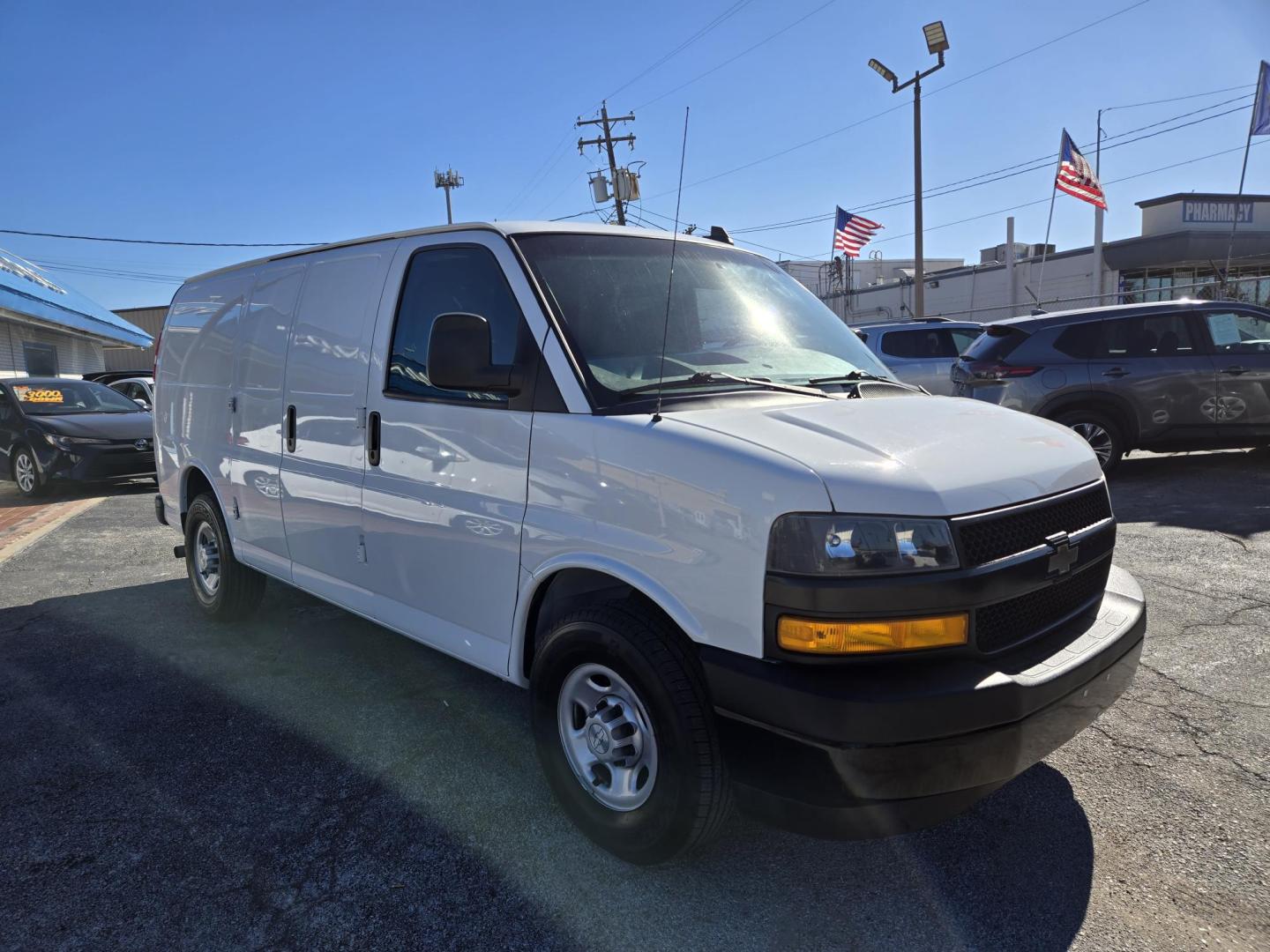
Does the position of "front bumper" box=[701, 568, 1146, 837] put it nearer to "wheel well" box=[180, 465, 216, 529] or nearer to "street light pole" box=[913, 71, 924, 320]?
"wheel well" box=[180, 465, 216, 529]

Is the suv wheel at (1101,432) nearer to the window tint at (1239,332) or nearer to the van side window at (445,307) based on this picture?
the window tint at (1239,332)

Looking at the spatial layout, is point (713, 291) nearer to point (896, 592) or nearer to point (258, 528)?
point (896, 592)

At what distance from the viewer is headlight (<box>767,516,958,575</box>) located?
7.09 ft

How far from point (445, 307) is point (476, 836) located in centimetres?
194

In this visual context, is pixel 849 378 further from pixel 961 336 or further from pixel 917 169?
pixel 917 169

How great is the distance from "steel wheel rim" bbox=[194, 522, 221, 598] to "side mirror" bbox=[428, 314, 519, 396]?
10.1 feet

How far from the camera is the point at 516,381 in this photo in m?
2.90

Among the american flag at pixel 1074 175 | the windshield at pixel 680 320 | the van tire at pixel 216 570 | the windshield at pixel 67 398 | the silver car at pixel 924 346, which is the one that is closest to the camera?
the windshield at pixel 680 320

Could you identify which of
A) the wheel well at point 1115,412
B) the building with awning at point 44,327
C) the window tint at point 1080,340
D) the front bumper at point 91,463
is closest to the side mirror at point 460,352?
the wheel well at point 1115,412

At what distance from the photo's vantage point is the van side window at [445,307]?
122 inches

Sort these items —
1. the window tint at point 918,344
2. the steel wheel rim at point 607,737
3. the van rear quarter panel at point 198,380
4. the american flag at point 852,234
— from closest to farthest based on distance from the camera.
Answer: the steel wheel rim at point 607,737 < the van rear quarter panel at point 198,380 < the window tint at point 918,344 < the american flag at point 852,234

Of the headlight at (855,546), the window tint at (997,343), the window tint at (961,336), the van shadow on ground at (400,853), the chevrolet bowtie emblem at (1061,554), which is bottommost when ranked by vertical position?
the van shadow on ground at (400,853)

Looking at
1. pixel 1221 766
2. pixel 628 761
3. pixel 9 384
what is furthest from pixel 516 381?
pixel 9 384

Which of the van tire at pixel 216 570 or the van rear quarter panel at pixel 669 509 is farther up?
the van rear quarter panel at pixel 669 509
